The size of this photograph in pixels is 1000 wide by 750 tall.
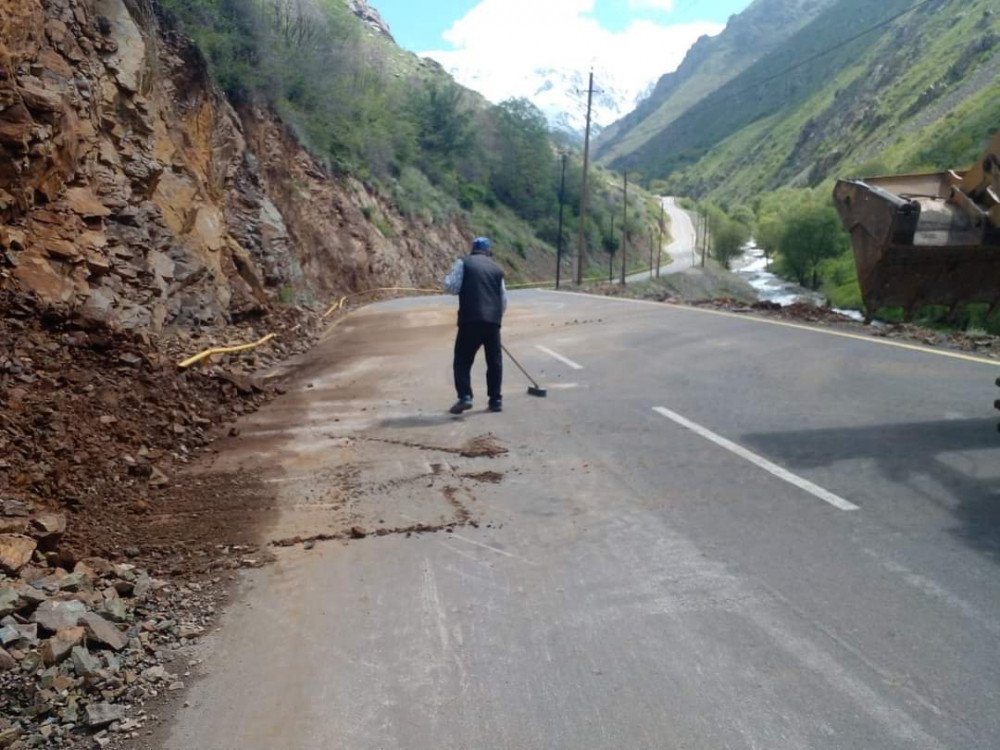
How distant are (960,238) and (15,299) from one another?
9079 millimetres

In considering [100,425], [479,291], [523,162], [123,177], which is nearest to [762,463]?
[479,291]

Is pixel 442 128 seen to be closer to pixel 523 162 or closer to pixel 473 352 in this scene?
pixel 523 162

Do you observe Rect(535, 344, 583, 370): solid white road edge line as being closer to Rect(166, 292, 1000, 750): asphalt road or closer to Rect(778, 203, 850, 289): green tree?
Rect(166, 292, 1000, 750): asphalt road

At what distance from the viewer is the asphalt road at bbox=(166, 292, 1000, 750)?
319 cm

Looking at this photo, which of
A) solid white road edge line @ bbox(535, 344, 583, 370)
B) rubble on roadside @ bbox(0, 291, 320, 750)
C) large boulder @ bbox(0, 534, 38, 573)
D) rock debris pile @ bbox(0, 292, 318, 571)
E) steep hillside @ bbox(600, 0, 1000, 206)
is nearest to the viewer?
rubble on roadside @ bbox(0, 291, 320, 750)

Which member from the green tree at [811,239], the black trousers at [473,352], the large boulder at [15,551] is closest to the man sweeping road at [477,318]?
the black trousers at [473,352]

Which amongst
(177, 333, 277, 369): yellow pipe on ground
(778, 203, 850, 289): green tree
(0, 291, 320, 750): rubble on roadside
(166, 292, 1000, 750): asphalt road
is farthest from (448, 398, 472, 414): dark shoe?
(778, 203, 850, 289): green tree

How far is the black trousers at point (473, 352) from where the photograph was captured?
8.78 metres

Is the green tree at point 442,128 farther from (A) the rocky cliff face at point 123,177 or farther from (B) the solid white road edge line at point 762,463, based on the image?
(B) the solid white road edge line at point 762,463

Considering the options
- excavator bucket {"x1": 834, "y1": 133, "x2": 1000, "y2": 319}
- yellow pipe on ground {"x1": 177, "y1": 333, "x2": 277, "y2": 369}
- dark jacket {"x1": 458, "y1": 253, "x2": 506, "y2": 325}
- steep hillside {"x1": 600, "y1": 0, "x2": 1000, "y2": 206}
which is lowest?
yellow pipe on ground {"x1": 177, "y1": 333, "x2": 277, "y2": 369}

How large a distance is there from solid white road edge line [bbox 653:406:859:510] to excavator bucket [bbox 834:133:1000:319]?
8.17ft

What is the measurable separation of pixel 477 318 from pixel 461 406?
0.95 metres

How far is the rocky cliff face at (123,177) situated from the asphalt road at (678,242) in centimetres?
6247

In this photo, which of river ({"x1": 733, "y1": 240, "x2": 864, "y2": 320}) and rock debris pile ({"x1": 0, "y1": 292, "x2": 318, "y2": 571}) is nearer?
rock debris pile ({"x1": 0, "y1": 292, "x2": 318, "y2": 571})
